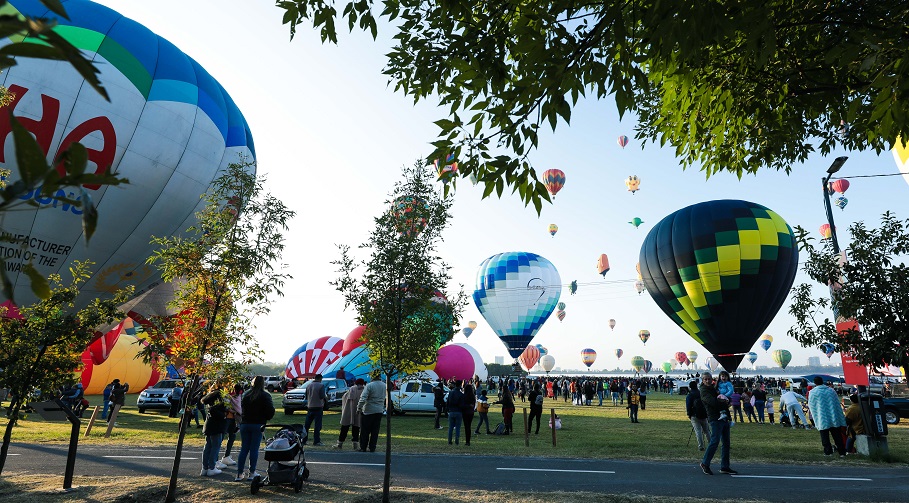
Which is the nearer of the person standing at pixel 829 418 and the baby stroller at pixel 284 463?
the baby stroller at pixel 284 463

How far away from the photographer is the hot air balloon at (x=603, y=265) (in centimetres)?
8456

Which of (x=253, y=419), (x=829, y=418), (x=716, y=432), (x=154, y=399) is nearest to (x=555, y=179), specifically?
(x=154, y=399)

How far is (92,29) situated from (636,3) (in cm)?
2316

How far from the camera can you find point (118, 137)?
2088cm

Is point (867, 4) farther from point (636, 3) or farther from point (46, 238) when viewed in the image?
point (46, 238)

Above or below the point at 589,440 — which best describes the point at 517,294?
above

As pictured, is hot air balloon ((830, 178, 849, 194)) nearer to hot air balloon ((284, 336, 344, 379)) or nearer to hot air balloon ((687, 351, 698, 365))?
hot air balloon ((284, 336, 344, 379))

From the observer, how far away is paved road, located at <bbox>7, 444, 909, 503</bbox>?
9336 millimetres

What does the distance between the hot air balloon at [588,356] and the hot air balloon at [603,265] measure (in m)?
32.4

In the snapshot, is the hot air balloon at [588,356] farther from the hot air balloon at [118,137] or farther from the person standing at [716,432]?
the person standing at [716,432]

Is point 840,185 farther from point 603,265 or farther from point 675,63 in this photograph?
point 675,63

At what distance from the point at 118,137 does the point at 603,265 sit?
240 feet

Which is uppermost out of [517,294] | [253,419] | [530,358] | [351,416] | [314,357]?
[517,294]

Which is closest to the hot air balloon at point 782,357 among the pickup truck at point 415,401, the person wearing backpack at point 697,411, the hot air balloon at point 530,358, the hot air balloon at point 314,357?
the hot air balloon at point 530,358
